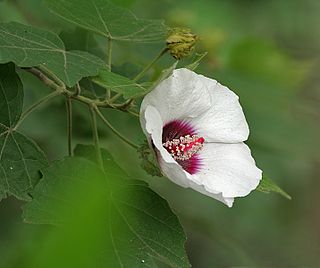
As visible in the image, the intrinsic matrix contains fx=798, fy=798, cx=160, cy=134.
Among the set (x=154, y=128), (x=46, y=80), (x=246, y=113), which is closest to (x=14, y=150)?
(x=46, y=80)

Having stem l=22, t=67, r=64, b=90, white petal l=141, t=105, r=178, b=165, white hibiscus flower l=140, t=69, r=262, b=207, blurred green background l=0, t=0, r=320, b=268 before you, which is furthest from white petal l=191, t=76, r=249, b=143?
blurred green background l=0, t=0, r=320, b=268

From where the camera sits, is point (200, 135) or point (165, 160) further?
point (200, 135)

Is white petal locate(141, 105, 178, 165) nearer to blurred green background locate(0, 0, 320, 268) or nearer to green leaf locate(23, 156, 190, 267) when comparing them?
green leaf locate(23, 156, 190, 267)

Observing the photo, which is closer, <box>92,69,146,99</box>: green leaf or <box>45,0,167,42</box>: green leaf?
<box>92,69,146,99</box>: green leaf

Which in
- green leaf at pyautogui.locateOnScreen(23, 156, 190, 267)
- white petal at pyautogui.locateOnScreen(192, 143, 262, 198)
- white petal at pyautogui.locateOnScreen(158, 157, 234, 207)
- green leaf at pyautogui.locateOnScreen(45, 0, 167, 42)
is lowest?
green leaf at pyautogui.locateOnScreen(23, 156, 190, 267)

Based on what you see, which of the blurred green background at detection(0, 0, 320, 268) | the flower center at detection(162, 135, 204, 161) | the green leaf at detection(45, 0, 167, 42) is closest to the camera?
the flower center at detection(162, 135, 204, 161)

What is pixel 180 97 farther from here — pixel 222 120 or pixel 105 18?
pixel 105 18

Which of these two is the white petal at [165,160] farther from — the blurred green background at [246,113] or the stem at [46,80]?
the blurred green background at [246,113]
